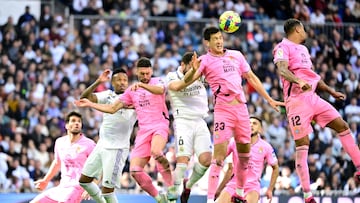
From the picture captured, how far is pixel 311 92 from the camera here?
16359 millimetres

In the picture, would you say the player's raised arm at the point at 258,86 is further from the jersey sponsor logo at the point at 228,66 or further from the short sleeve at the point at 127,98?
the short sleeve at the point at 127,98

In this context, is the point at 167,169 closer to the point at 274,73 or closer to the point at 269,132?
the point at 269,132

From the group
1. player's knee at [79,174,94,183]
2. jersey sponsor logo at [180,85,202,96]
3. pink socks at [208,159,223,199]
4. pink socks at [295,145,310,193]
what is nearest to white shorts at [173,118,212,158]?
jersey sponsor logo at [180,85,202,96]

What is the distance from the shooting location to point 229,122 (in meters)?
16.1

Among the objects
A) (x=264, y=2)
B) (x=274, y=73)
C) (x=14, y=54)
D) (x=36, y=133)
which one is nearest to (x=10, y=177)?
(x=36, y=133)

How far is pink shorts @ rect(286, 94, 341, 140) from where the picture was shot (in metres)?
16.3

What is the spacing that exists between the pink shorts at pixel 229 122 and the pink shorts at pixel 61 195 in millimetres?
3282

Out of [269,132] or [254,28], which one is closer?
[269,132]

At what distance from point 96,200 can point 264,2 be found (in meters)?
16.7

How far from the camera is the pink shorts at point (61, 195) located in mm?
18062

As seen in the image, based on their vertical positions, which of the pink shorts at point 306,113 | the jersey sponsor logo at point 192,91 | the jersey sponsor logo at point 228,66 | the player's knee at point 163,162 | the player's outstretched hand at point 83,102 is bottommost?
the player's knee at point 163,162

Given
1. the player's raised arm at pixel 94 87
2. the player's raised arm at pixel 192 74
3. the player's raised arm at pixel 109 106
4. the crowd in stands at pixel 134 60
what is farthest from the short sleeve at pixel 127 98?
the crowd in stands at pixel 134 60

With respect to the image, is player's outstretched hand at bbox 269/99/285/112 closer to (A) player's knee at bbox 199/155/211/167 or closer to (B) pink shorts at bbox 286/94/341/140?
(B) pink shorts at bbox 286/94/341/140

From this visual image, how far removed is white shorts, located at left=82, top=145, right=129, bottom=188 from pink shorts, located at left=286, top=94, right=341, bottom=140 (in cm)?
320
